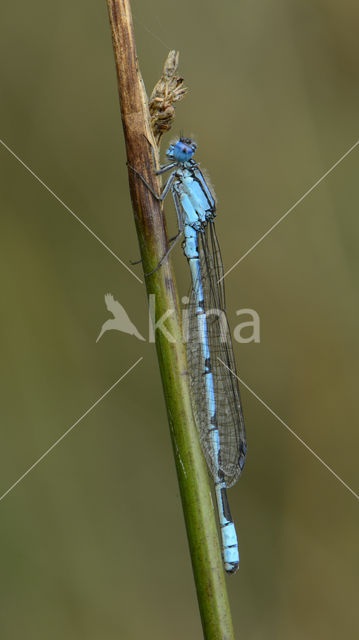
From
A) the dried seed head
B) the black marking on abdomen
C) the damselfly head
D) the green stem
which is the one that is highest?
the damselfly head

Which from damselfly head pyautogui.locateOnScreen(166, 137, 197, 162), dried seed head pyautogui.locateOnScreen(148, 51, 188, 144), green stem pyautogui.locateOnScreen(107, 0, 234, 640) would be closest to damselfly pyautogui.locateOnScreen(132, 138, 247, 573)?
damselfly head pyautogui.locateOnScreen(166, 137, 197, 162)

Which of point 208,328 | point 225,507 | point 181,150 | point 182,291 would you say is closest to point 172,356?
point 225,507

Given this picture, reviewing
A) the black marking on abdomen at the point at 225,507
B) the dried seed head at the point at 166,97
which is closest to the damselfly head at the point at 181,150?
the dried seed head at the point at 166,97

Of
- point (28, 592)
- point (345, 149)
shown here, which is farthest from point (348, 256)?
point (28, 592)

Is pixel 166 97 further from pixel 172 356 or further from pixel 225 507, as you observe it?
pixel 225 507

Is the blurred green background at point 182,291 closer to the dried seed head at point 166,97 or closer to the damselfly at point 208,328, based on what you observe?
the damselfly at point 208,328

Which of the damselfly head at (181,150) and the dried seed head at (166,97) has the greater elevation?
Answer: the damselfly head at (181,150)

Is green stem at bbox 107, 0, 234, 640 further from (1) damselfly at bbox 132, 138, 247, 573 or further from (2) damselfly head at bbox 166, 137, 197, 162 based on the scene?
(2) damselfly head at bbox 166, 137, 197, 162

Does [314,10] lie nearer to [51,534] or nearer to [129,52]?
[129,52]
